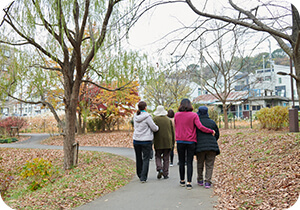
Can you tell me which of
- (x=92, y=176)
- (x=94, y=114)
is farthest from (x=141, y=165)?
(x=94, y=114)

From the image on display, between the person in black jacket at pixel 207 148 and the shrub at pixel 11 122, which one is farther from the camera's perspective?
the shrub at pixel 11 122

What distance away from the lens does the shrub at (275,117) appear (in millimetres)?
14562

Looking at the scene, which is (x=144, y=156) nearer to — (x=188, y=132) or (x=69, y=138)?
(x=188, y=132)

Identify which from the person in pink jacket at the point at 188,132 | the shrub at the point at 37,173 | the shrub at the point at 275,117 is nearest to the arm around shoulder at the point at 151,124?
the person in pink jacket at the point at 188,132

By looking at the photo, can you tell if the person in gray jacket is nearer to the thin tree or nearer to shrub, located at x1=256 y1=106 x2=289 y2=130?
the thin tree

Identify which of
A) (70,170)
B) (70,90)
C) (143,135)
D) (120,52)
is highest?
(120,52)

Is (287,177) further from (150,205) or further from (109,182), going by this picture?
(109,182)

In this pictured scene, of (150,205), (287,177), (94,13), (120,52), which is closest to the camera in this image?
(150,205)

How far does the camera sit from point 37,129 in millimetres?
34438

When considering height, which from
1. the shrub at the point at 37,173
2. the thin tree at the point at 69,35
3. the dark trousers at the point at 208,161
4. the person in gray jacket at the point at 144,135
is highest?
the thin tree at the point at 69,35

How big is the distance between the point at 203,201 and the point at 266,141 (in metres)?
6.58

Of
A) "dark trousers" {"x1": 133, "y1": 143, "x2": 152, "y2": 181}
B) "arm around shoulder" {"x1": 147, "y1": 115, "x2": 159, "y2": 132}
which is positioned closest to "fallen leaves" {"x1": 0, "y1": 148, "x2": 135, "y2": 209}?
"dark trousers" {"x1": 133, "y1": 143, "x2": 152, "y2": 181}

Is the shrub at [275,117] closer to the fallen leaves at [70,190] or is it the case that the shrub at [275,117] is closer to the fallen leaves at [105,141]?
the fallen leaves at [105,141]

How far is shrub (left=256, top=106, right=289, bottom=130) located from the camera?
47.8 feet
